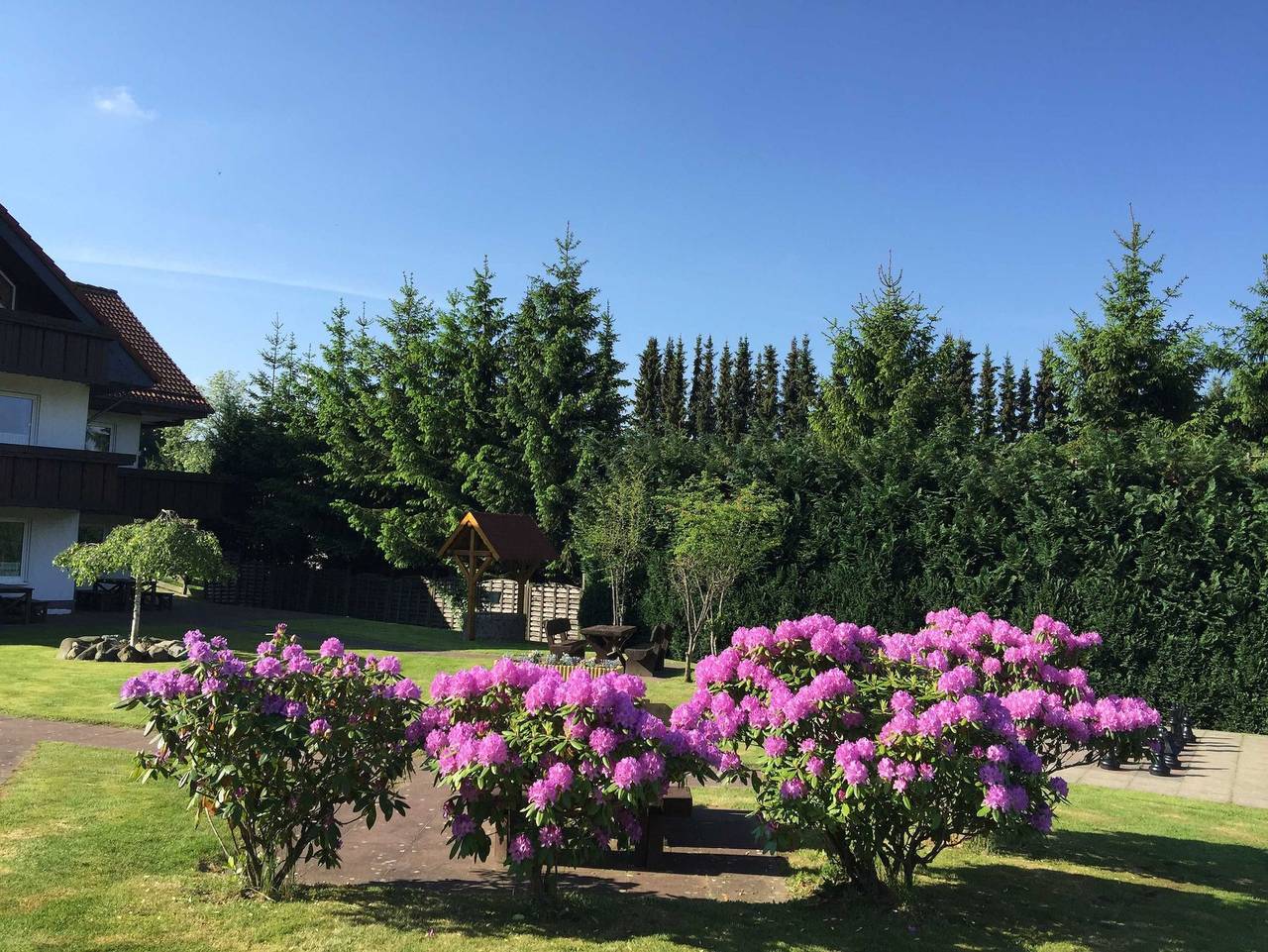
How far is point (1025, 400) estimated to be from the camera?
76.2m

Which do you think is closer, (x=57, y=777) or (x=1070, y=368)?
(x=57, y=777)

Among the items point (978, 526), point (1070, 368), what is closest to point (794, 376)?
point (1070, 368)

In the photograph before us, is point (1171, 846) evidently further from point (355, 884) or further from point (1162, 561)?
point (1162, 561)

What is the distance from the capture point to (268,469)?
109 ft

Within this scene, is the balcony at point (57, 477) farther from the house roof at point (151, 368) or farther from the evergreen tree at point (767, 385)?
the evergreen tree at point (767, 385)

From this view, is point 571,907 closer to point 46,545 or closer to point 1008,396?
point 46,545

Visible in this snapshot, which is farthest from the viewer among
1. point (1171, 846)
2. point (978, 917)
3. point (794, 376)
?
point (794, 376)

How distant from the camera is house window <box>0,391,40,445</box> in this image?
2338 cm

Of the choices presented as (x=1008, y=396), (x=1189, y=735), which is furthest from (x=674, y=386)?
(x=1189, y=735)

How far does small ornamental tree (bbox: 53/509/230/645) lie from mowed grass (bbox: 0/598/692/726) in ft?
5.66

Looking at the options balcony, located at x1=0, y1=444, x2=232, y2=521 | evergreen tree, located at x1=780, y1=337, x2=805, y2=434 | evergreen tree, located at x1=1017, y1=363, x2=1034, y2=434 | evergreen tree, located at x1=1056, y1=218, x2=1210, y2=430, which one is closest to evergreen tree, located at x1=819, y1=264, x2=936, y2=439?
evergreen tree, located at x1=1056, y1=218, x2=1210, y2=430

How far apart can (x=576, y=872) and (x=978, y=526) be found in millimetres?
12210

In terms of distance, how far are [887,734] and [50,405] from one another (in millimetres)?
25219

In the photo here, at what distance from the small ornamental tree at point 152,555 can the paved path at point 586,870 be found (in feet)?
21.0
